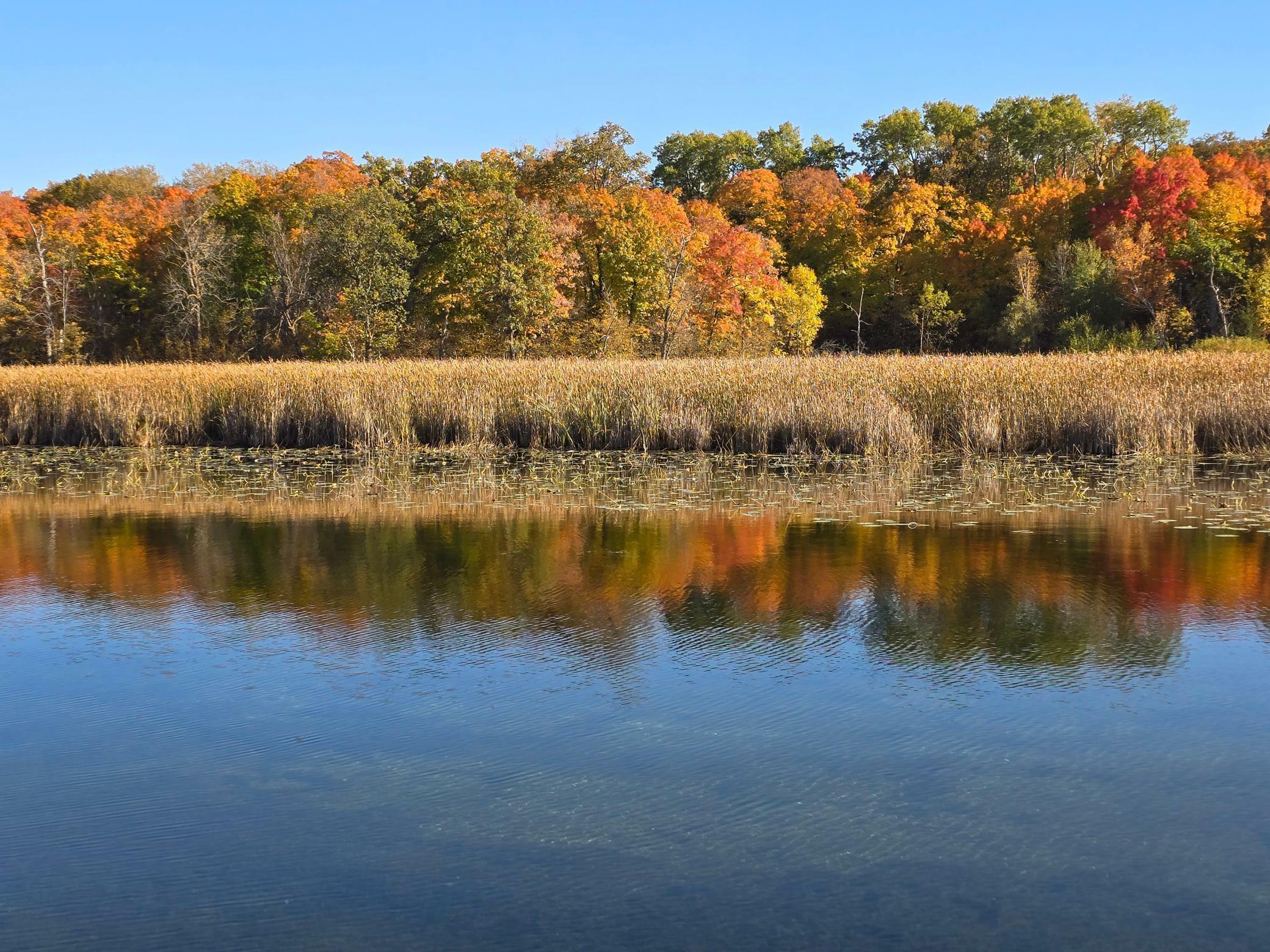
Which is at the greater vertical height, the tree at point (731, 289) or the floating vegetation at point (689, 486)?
the tree at point (731, 289)

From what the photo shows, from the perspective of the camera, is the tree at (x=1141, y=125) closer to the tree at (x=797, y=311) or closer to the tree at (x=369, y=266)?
the tree at (x=797, y=311)

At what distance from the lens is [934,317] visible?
48188 mm

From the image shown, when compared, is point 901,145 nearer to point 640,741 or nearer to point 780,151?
point 780,151

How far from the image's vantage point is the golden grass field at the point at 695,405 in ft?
44.8

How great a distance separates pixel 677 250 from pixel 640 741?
1469 inches

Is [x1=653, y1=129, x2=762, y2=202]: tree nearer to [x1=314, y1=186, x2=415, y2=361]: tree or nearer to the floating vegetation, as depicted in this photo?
[x1=314, y1=186, x2=415, y2=361]: tree

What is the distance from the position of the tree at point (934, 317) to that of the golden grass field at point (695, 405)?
3130 centimetres

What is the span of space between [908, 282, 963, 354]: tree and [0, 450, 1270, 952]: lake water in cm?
4160

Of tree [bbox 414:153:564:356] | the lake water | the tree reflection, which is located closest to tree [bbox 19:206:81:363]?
tree [bbox 414:153:564:356]

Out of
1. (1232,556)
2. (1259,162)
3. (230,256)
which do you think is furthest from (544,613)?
(1259,162)

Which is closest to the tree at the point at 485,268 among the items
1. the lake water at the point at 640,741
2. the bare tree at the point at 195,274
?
the bare tree at the point at 195,274

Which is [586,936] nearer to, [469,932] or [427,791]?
[469,932]

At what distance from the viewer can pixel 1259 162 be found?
46250 millimetres

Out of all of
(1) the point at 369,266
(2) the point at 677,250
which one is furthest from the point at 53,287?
(2) the point at 677,250
